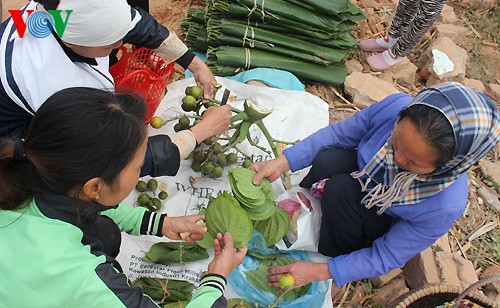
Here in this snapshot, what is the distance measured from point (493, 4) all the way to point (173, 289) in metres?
3.69

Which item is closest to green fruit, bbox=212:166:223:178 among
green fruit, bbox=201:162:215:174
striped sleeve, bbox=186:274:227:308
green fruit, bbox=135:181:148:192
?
green fruit, bbox=201:162:215:174

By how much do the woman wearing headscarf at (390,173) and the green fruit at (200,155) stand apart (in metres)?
0.31

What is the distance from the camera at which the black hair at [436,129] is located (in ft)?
4.59

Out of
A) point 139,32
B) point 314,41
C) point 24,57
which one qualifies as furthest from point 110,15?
point 314,41

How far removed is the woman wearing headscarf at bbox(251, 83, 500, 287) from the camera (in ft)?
4.64

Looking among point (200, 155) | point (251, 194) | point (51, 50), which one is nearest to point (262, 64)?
point (200, 155)

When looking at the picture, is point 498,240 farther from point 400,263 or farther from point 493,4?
point 493,4

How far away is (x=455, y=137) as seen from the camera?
1.40m

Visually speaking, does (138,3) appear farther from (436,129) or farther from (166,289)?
(436,129)

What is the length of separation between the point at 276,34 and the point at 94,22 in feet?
4.82

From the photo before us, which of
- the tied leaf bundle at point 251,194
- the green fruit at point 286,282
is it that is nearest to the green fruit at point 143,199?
the tied leaf bundle at point 251,194

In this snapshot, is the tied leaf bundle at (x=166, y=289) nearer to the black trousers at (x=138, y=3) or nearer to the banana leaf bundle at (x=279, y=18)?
the black trousers at (x=138, y=3)

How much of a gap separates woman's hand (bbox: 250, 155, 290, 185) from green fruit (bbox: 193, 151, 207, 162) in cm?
27

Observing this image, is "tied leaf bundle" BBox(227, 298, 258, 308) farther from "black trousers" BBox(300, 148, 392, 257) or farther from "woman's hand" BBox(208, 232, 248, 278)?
"black trousers" BBox(300, 148, 392, 257)
